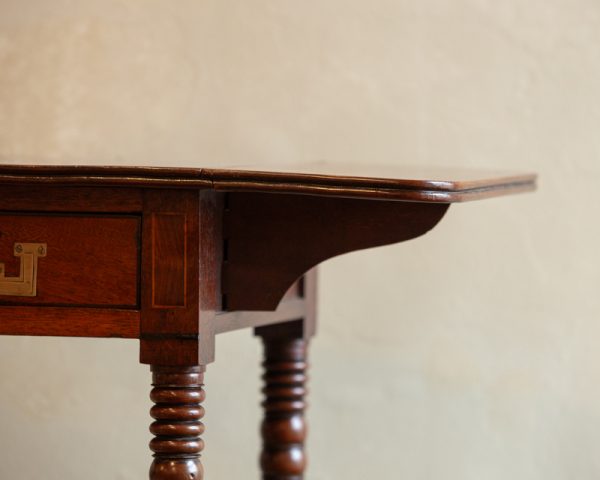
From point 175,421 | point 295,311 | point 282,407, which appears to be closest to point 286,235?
point 175,421

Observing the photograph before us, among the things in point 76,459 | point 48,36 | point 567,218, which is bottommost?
point 76,459

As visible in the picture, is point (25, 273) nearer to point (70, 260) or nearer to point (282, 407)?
point (70, 260)

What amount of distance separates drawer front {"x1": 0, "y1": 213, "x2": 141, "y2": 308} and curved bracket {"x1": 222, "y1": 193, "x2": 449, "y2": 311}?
15 cm

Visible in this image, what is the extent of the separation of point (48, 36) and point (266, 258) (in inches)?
53.9

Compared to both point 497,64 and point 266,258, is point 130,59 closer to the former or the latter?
point 497,64

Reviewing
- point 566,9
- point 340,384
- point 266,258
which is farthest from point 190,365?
point 566,9

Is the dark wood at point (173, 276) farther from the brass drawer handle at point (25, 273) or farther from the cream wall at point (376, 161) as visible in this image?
the cream wall at point (376, 161)

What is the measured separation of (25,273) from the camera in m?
1.53

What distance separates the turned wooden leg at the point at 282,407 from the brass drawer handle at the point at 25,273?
70cm

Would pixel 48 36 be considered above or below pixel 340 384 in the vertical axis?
above

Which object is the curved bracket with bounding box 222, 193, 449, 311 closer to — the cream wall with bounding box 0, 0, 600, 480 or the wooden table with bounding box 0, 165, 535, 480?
the wooden table with bounding box 0, 165, 535, 480

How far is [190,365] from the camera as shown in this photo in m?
1.51

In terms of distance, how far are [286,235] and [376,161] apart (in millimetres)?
1175

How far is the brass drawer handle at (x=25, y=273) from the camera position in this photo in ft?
4.99
